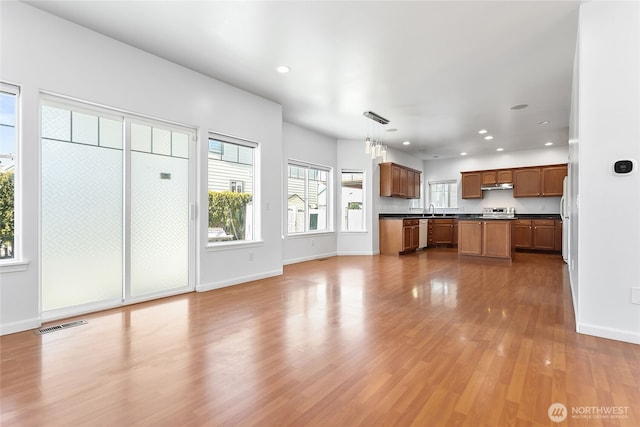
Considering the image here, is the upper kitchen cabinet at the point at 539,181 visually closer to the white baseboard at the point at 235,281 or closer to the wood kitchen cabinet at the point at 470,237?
the wood kitchen cabinet at the point at 470,237

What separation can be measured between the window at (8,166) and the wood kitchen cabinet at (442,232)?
29.9ft

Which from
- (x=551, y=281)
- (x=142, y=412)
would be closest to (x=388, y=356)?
(x=142, y=412)

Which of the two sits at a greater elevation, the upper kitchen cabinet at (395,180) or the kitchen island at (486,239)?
the upper kitchen cabinet at (395,180)

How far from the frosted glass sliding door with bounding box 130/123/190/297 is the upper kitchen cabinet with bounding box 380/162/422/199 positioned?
5.25 meters

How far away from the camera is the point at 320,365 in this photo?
220 cm

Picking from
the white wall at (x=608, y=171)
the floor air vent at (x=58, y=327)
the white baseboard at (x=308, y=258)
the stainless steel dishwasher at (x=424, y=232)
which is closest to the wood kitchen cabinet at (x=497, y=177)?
the stainless steel dishwasher at (x=424, y=232)

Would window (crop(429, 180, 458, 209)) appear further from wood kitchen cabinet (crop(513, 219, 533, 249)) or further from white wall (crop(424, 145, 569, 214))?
wood kitchen cabinet (crop(513, 219, 533, 249))

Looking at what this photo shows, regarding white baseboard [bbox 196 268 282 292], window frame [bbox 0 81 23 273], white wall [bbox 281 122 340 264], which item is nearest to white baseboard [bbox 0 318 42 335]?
window frame [bbox 0 81 23 273]

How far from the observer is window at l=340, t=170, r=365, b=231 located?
804 centimetres

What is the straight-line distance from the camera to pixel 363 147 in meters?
7.98

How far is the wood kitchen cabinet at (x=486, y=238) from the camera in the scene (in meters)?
6.66

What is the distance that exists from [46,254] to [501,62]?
5360 mm

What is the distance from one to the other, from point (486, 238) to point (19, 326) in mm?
7479

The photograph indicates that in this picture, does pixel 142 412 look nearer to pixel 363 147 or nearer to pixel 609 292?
pixel 609 292
